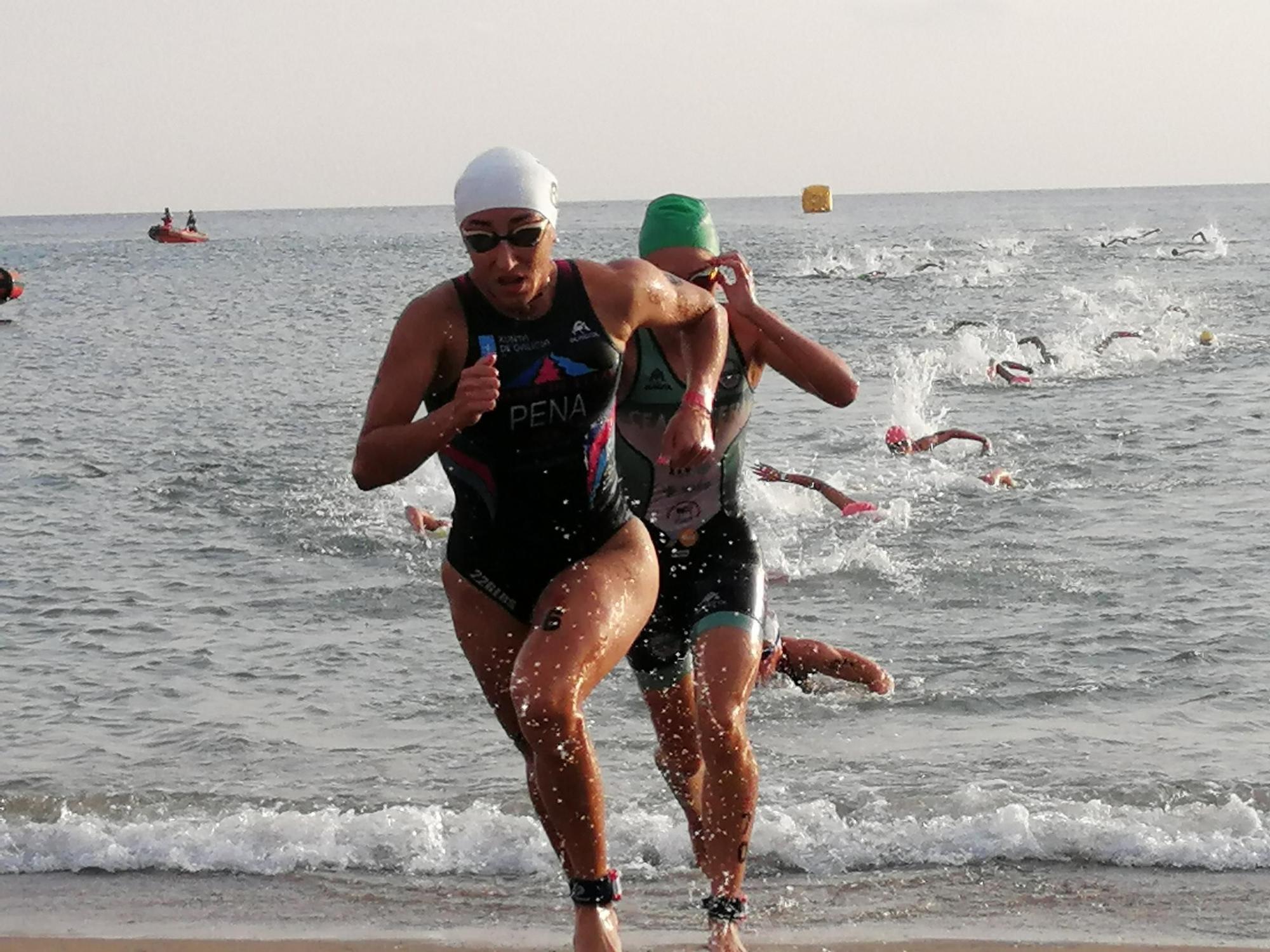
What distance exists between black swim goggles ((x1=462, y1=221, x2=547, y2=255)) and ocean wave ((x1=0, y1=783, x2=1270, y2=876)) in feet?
8.73

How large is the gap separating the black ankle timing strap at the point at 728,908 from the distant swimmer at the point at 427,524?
849cm

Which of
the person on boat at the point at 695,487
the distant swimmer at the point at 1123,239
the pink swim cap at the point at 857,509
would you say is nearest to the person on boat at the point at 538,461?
the person on boat at the point at 695,487

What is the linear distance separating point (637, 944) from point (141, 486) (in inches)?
474

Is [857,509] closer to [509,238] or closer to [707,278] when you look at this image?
[707,278]

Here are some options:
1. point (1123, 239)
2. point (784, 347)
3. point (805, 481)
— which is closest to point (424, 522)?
point (805, 481)

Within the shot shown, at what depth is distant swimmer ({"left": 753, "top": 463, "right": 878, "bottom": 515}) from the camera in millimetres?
10883

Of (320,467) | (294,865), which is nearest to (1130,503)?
(320,467)

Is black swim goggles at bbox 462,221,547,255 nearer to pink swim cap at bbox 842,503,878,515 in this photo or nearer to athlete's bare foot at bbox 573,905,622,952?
athlete's bare foot at bbox 573,905,622,952

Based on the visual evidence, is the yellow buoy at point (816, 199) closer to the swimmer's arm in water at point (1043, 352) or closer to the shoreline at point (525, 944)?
the swimmer's arm in water at point (1043, 352)

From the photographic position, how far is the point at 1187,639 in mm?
9523

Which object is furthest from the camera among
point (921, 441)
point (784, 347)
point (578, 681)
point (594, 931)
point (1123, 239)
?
point (1123, 239)

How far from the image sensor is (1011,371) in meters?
23.3

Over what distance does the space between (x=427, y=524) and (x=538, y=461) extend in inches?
359

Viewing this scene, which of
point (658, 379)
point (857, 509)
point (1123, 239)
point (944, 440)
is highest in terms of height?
point (658, 379)
